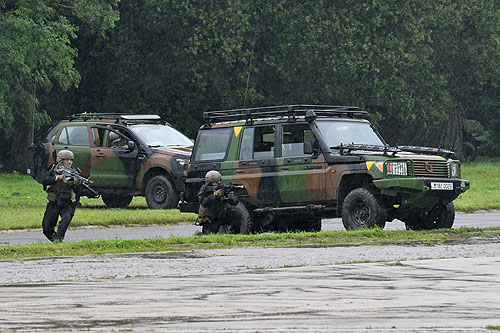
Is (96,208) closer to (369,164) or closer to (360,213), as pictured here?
(360,213)

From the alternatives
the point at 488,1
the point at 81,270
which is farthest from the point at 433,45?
the point at 81,270

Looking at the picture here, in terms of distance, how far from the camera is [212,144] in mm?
20000

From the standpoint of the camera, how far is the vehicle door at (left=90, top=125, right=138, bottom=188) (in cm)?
2680

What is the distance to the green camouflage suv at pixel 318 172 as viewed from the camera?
18.3 metres

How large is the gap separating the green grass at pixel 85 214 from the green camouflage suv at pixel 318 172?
3.37 meters

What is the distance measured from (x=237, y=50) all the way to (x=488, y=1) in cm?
1551

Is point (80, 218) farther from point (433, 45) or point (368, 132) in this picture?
point (433, 45)

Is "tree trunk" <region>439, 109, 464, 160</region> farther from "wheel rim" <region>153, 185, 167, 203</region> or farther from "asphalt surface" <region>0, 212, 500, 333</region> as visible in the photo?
"asphalt surface" <region>0, 212, 500, 333</region>

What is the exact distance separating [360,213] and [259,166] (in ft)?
6.18

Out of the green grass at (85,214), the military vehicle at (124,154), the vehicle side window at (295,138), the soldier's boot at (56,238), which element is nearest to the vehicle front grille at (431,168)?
the vehicle side window at (295,138)

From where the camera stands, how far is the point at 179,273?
495 inches

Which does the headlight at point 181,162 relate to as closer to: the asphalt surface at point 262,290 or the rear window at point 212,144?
the rear window at point 212,144

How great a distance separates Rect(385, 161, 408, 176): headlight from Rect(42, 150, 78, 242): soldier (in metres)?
4.71

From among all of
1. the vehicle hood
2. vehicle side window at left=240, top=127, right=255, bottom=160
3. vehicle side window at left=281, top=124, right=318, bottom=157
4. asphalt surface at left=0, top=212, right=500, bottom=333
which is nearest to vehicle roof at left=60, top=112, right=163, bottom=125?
the vehicle hood
